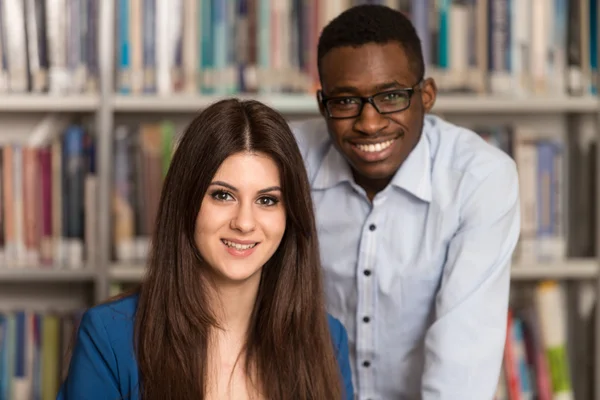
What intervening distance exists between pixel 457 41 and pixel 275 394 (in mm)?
1243

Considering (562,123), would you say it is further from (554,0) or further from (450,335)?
(450,335)

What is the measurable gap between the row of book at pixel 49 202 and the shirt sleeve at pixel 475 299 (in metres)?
1.10

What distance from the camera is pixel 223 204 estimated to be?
1534 mm

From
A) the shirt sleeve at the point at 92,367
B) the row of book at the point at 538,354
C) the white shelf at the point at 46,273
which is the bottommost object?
the row of book at the point at 538,354

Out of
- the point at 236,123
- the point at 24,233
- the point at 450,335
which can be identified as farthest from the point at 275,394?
the point at 24,233

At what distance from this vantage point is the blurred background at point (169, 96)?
237cm

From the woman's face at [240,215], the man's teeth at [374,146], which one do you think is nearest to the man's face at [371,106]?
the man's teeth at [374,146]

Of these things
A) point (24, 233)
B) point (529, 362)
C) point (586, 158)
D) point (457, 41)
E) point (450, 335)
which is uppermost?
point (457, 41)

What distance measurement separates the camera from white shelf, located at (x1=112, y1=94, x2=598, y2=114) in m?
2.36

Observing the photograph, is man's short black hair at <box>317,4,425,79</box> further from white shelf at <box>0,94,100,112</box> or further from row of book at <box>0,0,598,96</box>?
white shelf at <box>0,94,100,112</box>

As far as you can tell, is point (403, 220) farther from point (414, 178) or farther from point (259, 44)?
point (259, 44)

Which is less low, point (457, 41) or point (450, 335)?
point (457, 41)

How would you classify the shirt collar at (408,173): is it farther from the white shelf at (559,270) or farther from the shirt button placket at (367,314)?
the white shelf at (559,270)

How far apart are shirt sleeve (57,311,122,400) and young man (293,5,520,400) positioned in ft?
1.98
